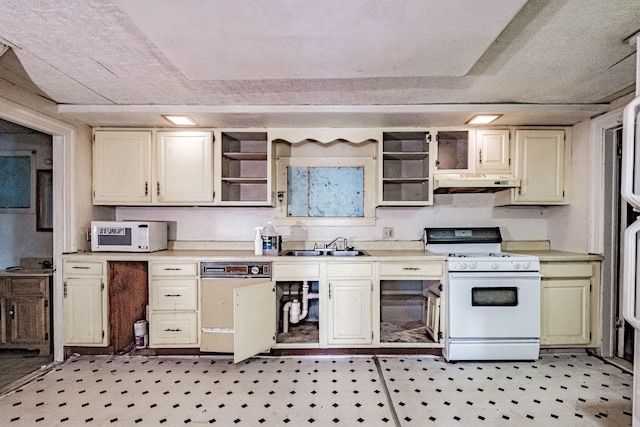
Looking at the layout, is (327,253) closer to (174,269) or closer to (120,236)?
(174,269)

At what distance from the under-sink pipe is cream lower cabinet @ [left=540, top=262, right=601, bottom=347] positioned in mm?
2067

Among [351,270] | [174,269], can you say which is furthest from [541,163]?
[174,269]

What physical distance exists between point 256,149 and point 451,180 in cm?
198

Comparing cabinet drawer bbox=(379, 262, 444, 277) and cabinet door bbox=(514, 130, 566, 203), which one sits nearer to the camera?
cabinet drawer bbox=(379, 262, 444, 277)

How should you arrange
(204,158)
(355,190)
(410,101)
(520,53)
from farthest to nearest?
(355,190) < (204,158) < (410,101) < (520,53)

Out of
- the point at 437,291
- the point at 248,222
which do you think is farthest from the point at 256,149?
the point at 437,291

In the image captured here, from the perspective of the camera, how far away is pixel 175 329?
114 inches

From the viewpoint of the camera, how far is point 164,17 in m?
1.46

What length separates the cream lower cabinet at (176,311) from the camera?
2.90 m

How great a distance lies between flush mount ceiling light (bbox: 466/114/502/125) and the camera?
2.87m

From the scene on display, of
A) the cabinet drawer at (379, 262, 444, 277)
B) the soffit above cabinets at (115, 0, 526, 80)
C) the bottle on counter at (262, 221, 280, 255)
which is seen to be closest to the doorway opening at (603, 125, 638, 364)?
the cabinet drawer at (379, 262, 444, 277)

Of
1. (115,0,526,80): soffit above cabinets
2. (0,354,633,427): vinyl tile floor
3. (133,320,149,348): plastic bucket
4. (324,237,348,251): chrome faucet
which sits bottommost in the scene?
(0,354,633,427): vinyl tile floor

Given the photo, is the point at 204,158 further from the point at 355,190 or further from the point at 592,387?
the point at 592,387

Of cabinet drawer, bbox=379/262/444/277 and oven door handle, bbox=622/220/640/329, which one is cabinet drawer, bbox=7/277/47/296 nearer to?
cabinet drawer, bbox=379/262/444/277
